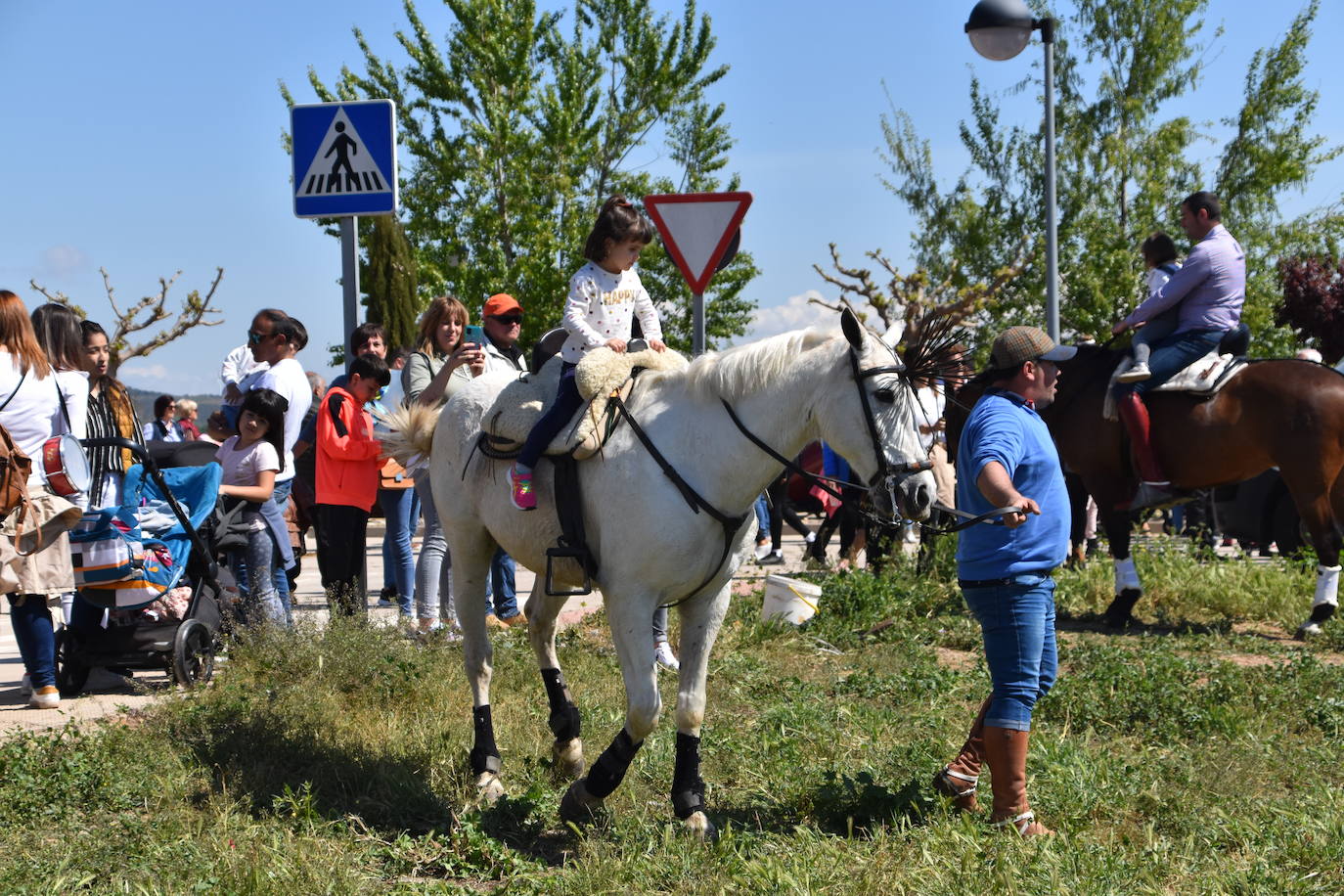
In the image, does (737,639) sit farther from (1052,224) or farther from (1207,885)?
(1052,224)

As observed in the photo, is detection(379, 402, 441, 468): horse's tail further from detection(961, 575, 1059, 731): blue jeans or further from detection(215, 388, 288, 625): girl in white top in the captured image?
detection(961, 575, 1059, 731): blue jeans

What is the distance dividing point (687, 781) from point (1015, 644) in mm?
1362

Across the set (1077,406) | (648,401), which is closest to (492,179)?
(1077,406)

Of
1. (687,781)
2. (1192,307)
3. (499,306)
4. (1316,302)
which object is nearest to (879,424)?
(687,781)

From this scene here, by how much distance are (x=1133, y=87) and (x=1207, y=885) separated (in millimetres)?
32397

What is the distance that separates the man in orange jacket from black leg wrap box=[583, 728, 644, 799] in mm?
4231

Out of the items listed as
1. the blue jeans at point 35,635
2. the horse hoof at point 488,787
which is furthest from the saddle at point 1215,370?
the blue jeans at point 35,635

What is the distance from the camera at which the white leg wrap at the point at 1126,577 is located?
32.1 feet

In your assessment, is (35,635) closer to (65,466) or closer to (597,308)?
(65,466)

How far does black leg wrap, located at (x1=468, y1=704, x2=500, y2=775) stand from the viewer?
5461 millimetres

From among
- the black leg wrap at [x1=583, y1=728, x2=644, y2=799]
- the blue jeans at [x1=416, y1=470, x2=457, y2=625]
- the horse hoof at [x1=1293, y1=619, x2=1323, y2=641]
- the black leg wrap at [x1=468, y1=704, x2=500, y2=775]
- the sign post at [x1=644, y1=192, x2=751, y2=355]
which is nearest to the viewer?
the black leg wrap at [x1=583, y1=728, x2=644, y2=799]

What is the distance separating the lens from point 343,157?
7.87 meters

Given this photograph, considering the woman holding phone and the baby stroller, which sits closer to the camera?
the baby stroller

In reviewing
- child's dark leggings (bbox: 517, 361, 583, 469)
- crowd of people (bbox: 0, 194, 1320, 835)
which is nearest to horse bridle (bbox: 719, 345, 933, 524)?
crowd of people (bbox: 0, 194, 1320, 835)
